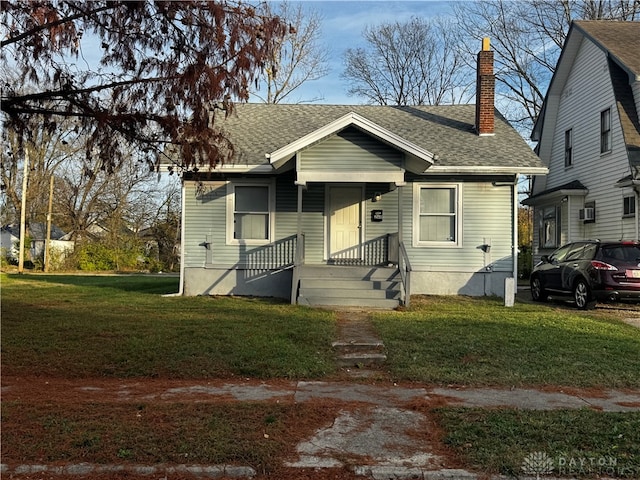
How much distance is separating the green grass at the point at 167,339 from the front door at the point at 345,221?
2.71 meters

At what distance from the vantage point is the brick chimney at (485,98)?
50.2 feet

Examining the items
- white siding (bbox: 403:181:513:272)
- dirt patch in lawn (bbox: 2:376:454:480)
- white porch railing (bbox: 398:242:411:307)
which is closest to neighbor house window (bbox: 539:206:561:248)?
white siding (bbox: 403:181:513:272)

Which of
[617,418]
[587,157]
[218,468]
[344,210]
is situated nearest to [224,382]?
[218,468]

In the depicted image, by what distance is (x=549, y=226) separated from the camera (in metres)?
20.9

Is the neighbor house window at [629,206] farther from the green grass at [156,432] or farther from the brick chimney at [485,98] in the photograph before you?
the green grass at [156,432]

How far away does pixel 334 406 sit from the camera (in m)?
5.44

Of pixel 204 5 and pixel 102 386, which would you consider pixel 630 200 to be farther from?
pixel 102 386

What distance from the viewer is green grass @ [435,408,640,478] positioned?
156 inches

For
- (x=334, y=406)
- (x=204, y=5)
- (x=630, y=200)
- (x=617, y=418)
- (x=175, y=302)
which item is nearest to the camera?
(x=617, y=418)

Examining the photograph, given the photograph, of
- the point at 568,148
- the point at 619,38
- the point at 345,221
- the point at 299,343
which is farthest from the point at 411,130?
the point at 299,343

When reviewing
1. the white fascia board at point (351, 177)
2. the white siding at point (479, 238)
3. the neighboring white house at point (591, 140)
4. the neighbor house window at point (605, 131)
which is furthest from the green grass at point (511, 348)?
the neighbor house window at point (605, 131)

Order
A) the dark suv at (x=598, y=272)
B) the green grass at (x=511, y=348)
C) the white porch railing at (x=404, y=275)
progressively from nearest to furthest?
the green grass at (x=511, y=348)
the dark suv at (x=598, y=272)
the white porch railing at (x=404, y=275)

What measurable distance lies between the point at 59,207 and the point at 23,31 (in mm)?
37555

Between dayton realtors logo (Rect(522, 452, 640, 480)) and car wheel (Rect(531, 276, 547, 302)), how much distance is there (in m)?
10.7
